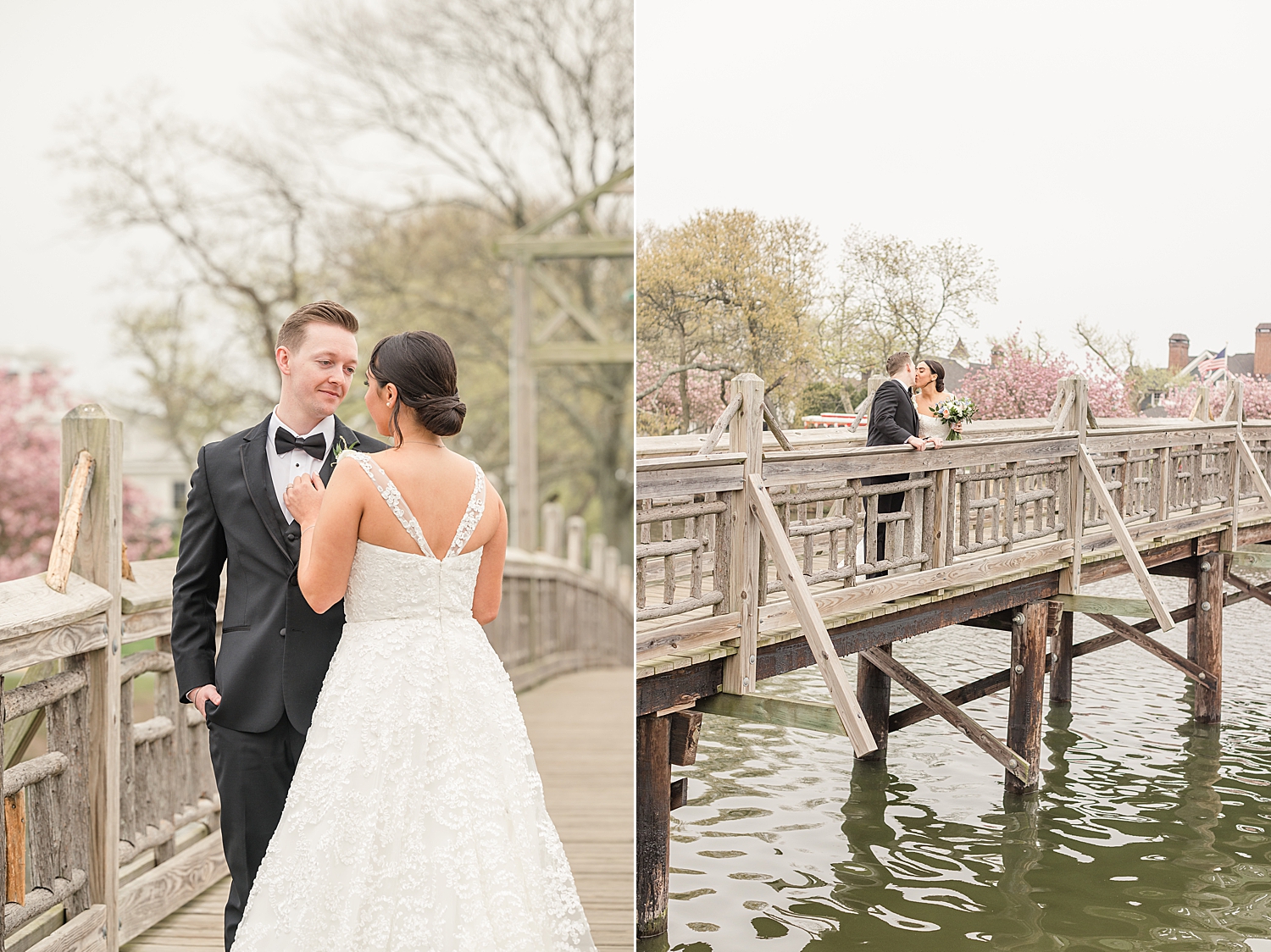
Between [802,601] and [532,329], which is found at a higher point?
[532,329]

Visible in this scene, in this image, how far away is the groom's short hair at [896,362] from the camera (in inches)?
203

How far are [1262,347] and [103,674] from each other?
606 centimetres

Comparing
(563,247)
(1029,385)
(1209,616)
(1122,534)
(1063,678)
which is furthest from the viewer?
(1063,678)

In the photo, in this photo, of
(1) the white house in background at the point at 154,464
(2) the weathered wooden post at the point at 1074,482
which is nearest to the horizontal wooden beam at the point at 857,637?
(2) the weathered wooden post at the point at 1074,482

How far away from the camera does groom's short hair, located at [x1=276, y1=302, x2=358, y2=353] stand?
2184 mm

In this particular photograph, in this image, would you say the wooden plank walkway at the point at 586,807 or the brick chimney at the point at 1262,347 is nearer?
the wooden plank walkway at the point at 586,807

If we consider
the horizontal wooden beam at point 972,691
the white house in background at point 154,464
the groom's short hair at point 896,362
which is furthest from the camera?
the white house in background at point 154,464

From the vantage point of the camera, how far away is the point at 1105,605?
22.9 ft

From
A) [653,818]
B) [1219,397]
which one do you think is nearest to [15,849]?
[653,818]

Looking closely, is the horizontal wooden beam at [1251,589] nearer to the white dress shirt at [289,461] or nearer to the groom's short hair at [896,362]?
the groom's short hair at [896,362]

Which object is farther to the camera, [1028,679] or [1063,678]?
[1063,678]

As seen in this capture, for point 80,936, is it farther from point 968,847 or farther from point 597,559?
point 597,559

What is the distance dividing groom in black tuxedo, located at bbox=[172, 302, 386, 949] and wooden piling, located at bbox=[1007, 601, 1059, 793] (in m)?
5.64

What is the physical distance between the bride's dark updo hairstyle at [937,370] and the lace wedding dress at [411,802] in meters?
3.55
